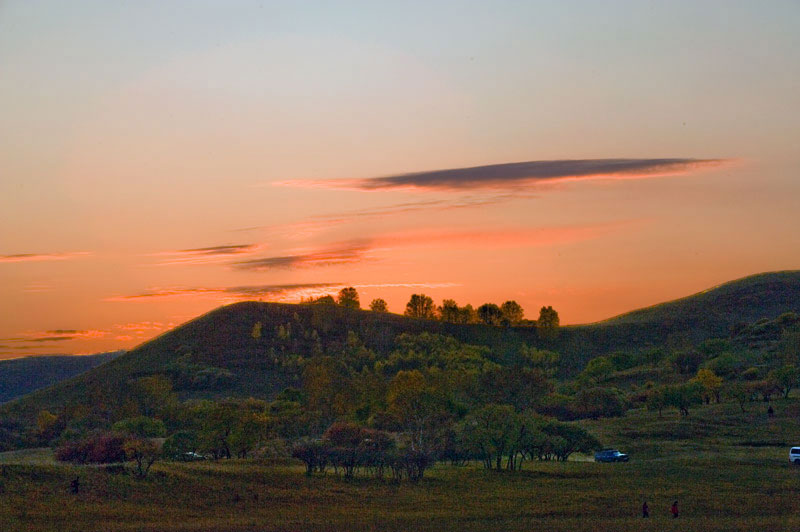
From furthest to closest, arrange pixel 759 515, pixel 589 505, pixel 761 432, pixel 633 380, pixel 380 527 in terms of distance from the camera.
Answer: pixel 633 380, pixel 761 432, pixel 589 505, pixel 759 515, pixel 380 527

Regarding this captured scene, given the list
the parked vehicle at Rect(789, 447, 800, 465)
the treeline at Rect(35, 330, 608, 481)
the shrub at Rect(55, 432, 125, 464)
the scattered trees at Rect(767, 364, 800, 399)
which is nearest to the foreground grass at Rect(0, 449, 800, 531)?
the parked vehicle at Rect(789, 447, 800, 465)

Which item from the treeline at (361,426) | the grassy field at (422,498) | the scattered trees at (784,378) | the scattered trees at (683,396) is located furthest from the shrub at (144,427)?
the scattered trees at (784,378)

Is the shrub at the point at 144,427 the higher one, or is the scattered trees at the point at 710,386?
the scattered trees at the point at 710,386

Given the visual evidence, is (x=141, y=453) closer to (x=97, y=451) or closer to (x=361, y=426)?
(x=97, y=451)

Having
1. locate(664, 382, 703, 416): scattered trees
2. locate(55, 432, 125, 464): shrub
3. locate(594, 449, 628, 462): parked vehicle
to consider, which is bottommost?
locate(594, 449, 628, 462): parked vehicle

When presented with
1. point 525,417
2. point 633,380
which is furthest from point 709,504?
point 633,380

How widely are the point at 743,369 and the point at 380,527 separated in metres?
133

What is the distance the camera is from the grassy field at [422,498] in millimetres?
57406

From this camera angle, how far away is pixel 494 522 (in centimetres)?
5912

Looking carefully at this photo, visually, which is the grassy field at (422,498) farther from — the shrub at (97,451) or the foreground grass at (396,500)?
the shrub at (97,451)

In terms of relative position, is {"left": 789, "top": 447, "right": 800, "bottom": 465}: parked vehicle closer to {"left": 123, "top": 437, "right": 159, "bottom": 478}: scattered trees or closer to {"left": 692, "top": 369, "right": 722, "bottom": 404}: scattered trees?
{"left": 692, "top": 369, "right": 722, "bottom": 404}: scattered trees

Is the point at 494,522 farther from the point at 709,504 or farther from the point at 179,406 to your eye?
the point at 179,406

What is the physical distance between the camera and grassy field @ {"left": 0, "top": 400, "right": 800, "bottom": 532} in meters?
57.4

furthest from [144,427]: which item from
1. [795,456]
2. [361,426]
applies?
[795,456]
